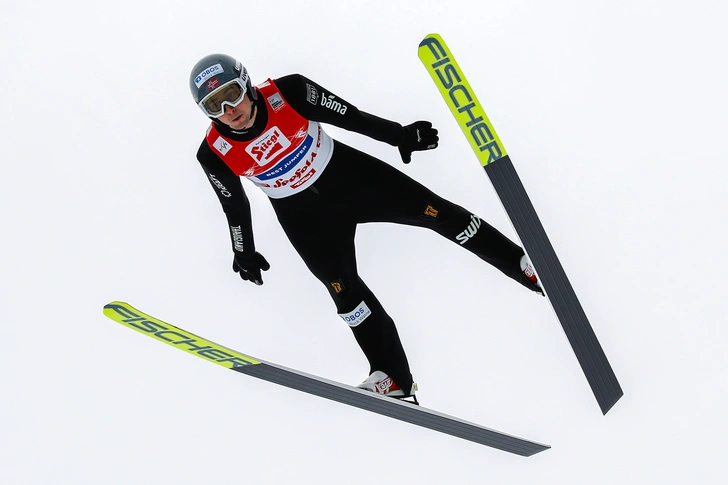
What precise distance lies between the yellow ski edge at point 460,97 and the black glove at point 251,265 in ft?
4.29

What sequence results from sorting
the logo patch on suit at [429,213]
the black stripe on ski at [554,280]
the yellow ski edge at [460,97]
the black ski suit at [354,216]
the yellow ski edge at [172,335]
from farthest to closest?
the logo patch on suit at [429,213]
the black ski suit at [354,216]
the yellow ski edge at [172,335]
the black stripe on ski at [554,280]
the yellow ski edge at [460,97]

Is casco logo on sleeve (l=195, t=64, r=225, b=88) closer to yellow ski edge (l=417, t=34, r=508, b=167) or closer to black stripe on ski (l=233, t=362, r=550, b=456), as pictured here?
yellow ski edge (l=417, t=34, r=508, b=167)

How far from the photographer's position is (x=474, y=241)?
3652 mm

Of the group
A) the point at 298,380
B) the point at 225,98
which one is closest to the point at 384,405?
the point at 298,380

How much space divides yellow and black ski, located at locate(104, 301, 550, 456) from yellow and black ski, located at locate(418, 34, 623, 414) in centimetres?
55

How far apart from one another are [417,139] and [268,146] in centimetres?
70

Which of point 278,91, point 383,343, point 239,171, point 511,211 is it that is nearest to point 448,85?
point 511,211

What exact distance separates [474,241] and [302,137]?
959 mm

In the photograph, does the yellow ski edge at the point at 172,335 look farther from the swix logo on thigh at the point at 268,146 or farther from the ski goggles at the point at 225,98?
the ski goggles at the point at 225,98

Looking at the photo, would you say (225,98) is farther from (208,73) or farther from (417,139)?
(417,139)

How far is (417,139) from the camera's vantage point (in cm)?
353

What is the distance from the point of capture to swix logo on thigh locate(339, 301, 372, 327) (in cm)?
359

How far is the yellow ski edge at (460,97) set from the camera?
2941mm

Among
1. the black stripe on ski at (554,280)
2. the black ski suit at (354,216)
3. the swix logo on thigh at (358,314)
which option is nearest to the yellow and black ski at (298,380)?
the black ski suit at (354,216)
